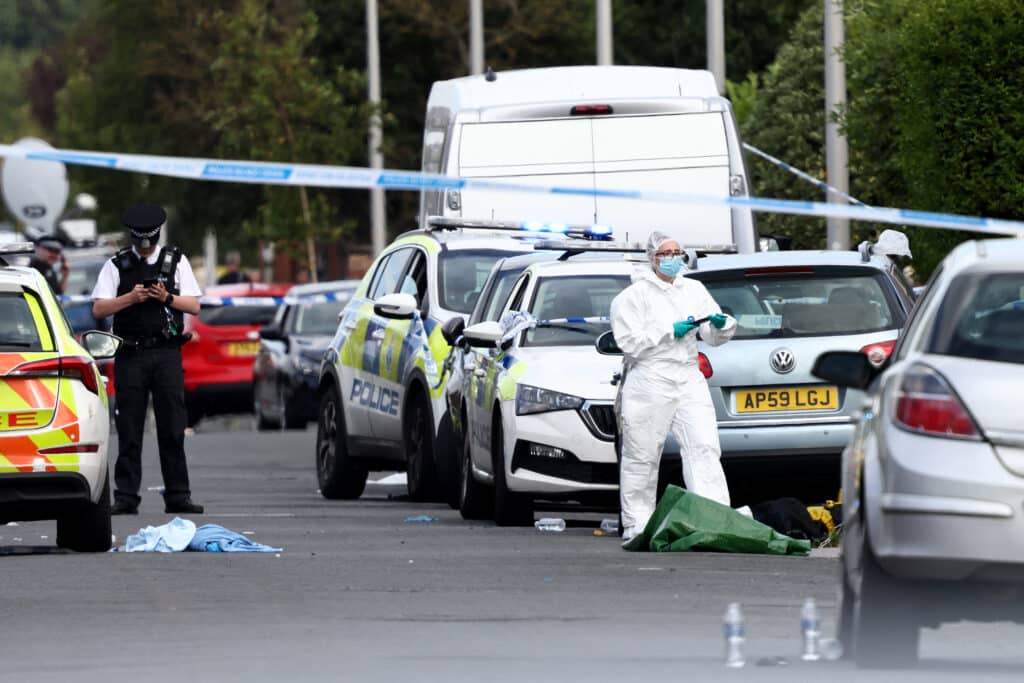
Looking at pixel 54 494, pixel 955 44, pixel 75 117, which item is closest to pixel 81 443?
pixel 54 494

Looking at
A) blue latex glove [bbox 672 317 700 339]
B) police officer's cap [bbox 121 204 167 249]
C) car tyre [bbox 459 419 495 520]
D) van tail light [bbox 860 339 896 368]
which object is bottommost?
car tyre [bbox 459 419 495 520]

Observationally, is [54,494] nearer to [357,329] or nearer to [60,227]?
[357,329]

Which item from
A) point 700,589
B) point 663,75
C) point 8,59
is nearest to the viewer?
point 700,589

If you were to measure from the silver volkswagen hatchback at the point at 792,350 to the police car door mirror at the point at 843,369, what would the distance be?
15.1 feet

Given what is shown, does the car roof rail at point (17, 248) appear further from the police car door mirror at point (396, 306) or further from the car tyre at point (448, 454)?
the car tyre at point (448, 454)

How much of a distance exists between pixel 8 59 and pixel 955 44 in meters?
135

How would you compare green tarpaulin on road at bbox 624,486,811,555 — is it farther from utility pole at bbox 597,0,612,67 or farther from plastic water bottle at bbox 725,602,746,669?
utility pole at bbox 597,0,612,67

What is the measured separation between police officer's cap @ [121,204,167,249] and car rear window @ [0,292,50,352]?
110 inches

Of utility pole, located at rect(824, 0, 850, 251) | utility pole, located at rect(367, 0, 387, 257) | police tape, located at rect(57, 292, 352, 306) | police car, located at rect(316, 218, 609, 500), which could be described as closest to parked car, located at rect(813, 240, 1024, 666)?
police car, located at rect(316, 218, 609, 500)

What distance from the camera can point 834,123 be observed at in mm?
24578

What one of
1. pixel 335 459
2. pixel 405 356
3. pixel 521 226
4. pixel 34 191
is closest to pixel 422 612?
pixel 405 356

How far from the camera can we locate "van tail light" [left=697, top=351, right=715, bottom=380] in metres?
14.5

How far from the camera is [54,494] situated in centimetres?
1371

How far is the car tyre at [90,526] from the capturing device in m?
14.1
